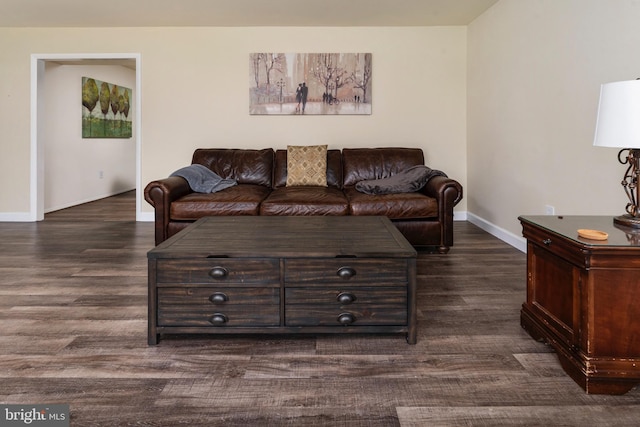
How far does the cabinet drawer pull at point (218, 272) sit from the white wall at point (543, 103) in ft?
7.24

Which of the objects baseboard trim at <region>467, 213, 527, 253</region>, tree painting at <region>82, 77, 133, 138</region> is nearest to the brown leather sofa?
baseboard trim at <region>467, 213, 527, 253</region>

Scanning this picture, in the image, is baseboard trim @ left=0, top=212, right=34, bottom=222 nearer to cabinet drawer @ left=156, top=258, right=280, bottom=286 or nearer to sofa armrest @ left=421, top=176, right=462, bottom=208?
cabinet drawer @ left=156, top=258, right=280, bottom=286

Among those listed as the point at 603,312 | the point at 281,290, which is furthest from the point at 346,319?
the point at 603,312

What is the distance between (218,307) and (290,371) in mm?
439

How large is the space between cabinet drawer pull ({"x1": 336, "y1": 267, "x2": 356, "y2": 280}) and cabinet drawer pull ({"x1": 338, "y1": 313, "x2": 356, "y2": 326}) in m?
0.17

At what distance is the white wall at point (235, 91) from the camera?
5.32 metres

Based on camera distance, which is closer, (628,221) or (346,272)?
(628,221)

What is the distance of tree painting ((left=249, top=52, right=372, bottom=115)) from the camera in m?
5.30

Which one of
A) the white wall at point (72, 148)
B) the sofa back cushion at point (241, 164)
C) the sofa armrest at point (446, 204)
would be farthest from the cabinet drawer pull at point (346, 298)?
the white wall at point (72, 148)

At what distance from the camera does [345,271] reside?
198cm

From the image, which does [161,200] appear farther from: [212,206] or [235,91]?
[235,91]

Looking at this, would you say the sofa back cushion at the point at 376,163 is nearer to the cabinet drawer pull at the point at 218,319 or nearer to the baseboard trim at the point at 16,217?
the cabinet drawer pull at the point at 218,319

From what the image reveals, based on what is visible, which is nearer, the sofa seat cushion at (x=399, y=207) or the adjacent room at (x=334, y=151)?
the adjacent room at (x=334, y=151)

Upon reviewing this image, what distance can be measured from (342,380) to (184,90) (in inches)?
179
